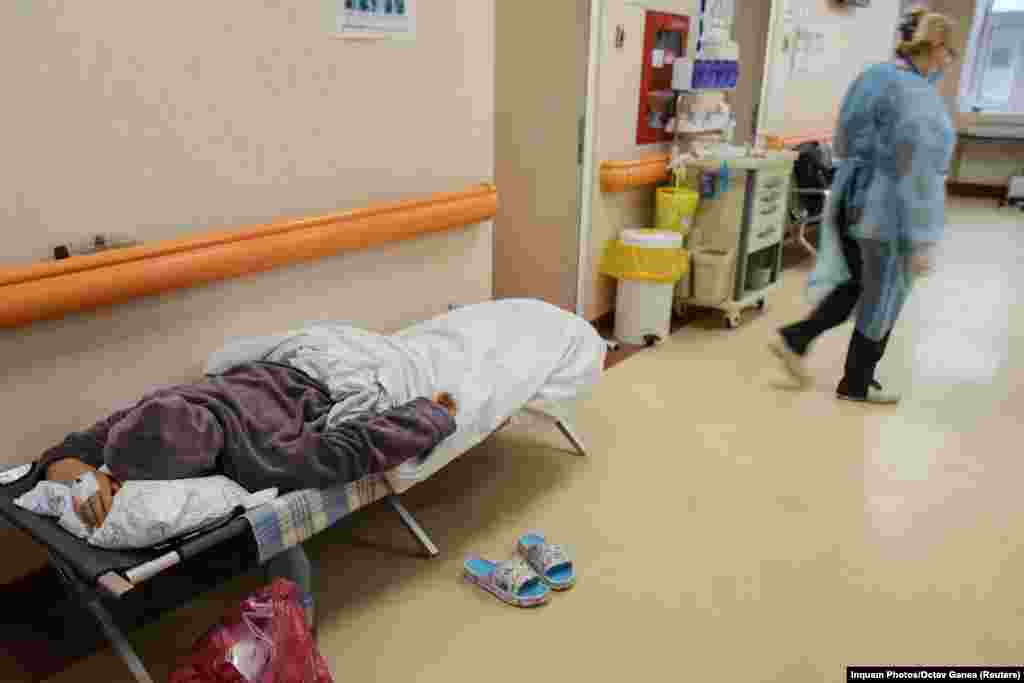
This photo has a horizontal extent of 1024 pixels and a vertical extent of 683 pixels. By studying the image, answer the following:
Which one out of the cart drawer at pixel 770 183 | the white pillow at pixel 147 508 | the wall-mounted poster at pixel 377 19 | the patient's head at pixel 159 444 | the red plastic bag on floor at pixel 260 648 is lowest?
the red plastic bag on floor at pixel 260 648

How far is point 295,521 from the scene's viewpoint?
1.57m

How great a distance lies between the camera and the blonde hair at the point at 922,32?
2557 millimetres

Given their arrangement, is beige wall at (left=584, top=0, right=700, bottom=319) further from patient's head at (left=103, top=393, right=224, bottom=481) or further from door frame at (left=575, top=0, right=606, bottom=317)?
patient's head at (left=103, top=393, right=224, bottom=481)

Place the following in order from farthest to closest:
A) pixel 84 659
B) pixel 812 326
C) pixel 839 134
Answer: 1. pixel 812 326
2. pixel 839 134
3. pixel 84 659

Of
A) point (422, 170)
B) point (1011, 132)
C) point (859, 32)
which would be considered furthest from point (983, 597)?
point (1011, 132)

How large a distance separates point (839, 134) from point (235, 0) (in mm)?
2188

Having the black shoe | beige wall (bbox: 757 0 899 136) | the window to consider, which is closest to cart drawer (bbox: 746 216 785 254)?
the black shoe

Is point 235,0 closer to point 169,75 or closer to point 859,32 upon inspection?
point 169,75

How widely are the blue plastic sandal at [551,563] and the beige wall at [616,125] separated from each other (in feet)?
6.45

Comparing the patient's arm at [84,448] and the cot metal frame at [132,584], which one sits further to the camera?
the patient's arm at [84,448]

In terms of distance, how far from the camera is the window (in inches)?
315

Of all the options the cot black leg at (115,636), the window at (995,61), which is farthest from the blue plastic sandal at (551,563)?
the window at (995,61)

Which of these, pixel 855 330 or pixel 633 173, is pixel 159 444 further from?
pixel 633 173

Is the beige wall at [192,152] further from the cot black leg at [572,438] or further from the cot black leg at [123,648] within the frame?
the cot black leg at [572,438]
